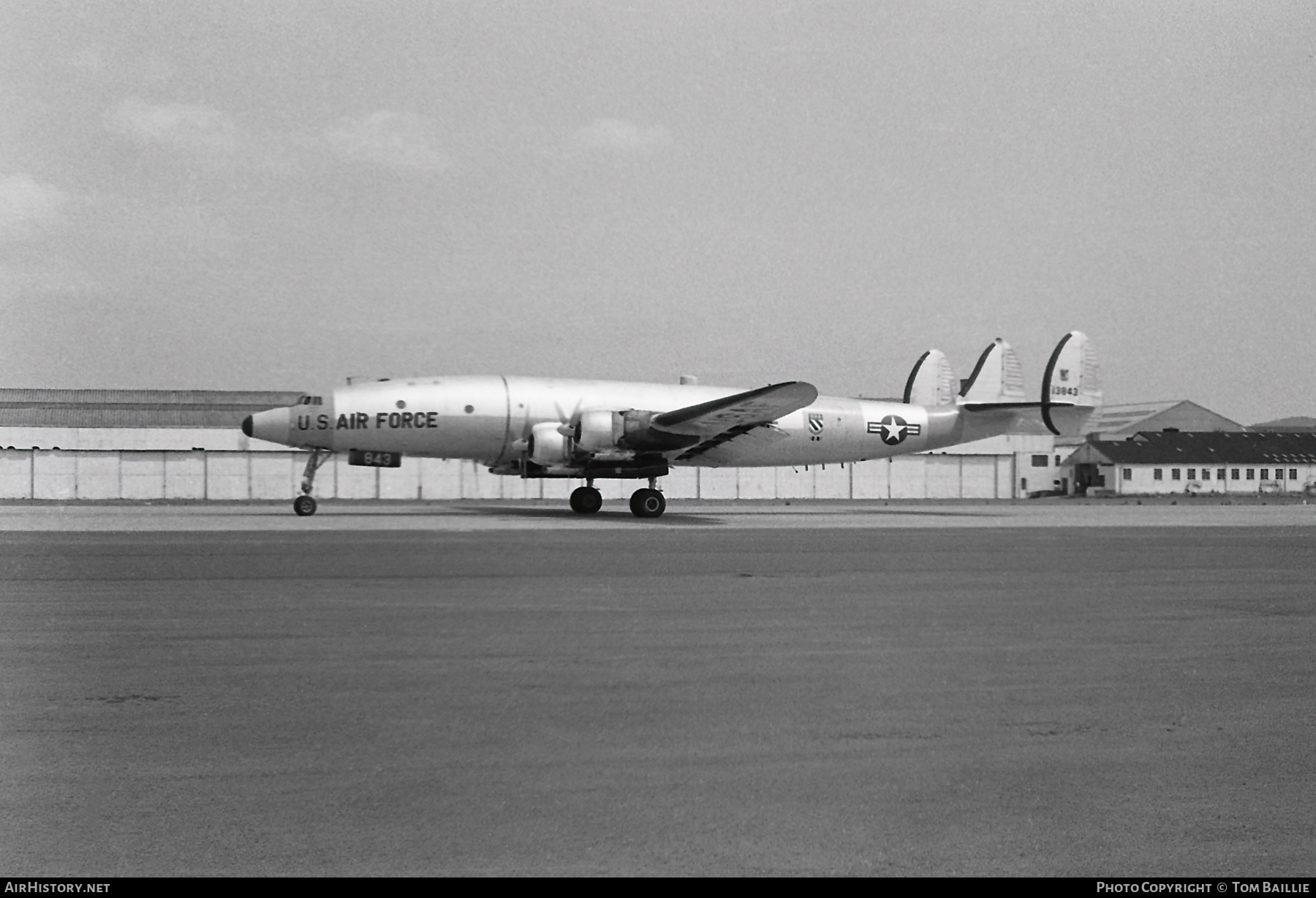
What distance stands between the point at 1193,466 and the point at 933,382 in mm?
37324

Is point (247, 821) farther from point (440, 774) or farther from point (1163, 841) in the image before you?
point (1163, 841)

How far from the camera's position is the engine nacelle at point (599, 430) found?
32.1 metres

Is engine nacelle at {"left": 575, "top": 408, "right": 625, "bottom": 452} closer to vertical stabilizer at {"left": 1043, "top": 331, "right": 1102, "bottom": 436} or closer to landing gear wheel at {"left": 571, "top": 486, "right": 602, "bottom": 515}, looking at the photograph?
landing gear wheel at {"left": 571, "top": 486, "right": 602, "bottom": 515}

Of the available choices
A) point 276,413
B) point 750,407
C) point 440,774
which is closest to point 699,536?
point 750,407

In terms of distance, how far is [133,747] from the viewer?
6.21 metres

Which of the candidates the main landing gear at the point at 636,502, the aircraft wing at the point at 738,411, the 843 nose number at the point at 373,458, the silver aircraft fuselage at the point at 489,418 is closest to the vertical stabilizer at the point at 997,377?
the silver aircraft fuselage at the point at 489,418

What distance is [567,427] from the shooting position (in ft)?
107

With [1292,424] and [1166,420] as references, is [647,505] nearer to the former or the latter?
[1166,420]

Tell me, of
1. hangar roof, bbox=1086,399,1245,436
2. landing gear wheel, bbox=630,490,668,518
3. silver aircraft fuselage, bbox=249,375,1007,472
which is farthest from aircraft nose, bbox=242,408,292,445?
hangar roof, bbox=1086,399,1245,436

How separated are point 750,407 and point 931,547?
42.3ft

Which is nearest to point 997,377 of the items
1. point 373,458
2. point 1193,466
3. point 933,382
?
point 933,382

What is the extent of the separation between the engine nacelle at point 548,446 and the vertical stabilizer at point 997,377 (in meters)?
16.1
